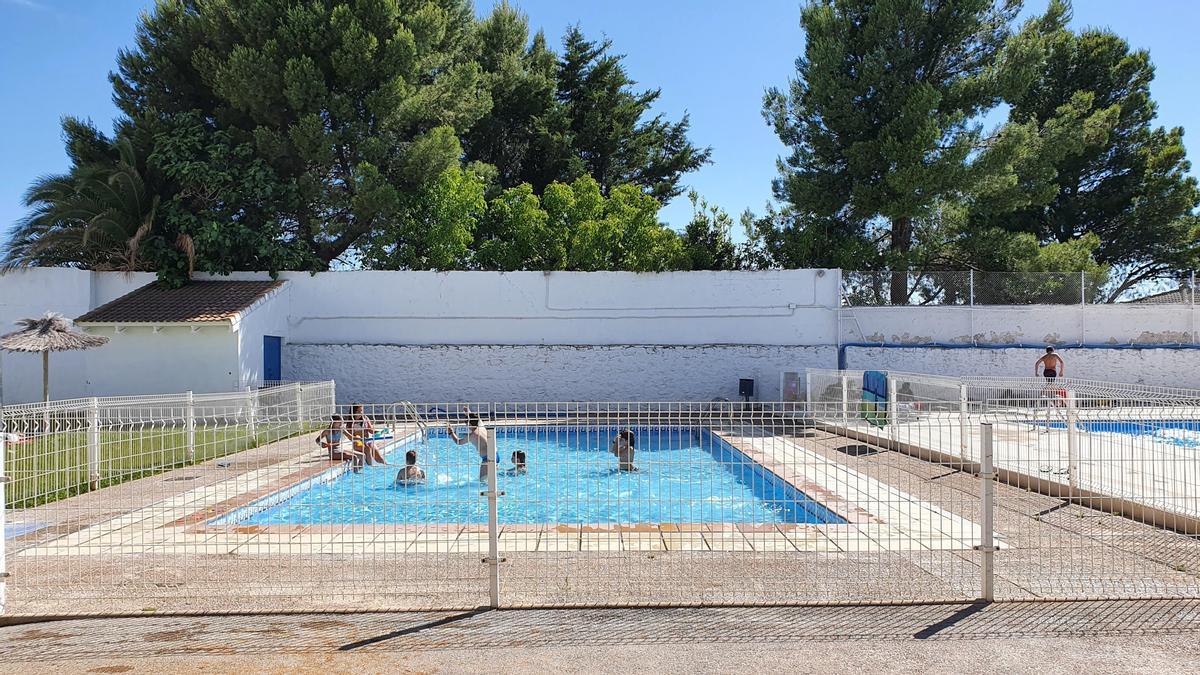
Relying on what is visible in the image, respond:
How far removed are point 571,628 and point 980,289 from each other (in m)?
21.0

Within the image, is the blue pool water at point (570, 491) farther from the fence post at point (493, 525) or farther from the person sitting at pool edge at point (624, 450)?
the fence post at point (493, 525)

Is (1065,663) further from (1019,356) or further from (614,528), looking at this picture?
(1019,356)

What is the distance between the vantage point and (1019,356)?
2153 cm

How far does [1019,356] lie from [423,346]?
55.1 feet

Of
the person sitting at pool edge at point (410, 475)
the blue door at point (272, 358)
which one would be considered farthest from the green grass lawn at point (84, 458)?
the blue door at point (272, 358)

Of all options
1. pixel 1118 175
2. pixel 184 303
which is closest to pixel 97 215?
pixel 184 303

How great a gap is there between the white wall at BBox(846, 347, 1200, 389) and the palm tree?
19.9 meters

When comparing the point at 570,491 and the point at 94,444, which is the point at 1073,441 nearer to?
the point at 570,491

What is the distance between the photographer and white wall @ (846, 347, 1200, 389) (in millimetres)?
21375

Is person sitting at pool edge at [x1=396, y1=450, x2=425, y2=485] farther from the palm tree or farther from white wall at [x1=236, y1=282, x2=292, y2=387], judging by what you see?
the palm tree

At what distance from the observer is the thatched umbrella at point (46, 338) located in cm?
1376

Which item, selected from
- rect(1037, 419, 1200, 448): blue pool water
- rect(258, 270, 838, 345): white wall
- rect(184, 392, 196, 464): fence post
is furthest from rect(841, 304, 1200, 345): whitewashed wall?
rect(184, 392, 196, 464): fence post

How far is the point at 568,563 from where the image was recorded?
582 cm

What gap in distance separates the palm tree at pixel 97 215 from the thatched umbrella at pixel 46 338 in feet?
22.8
